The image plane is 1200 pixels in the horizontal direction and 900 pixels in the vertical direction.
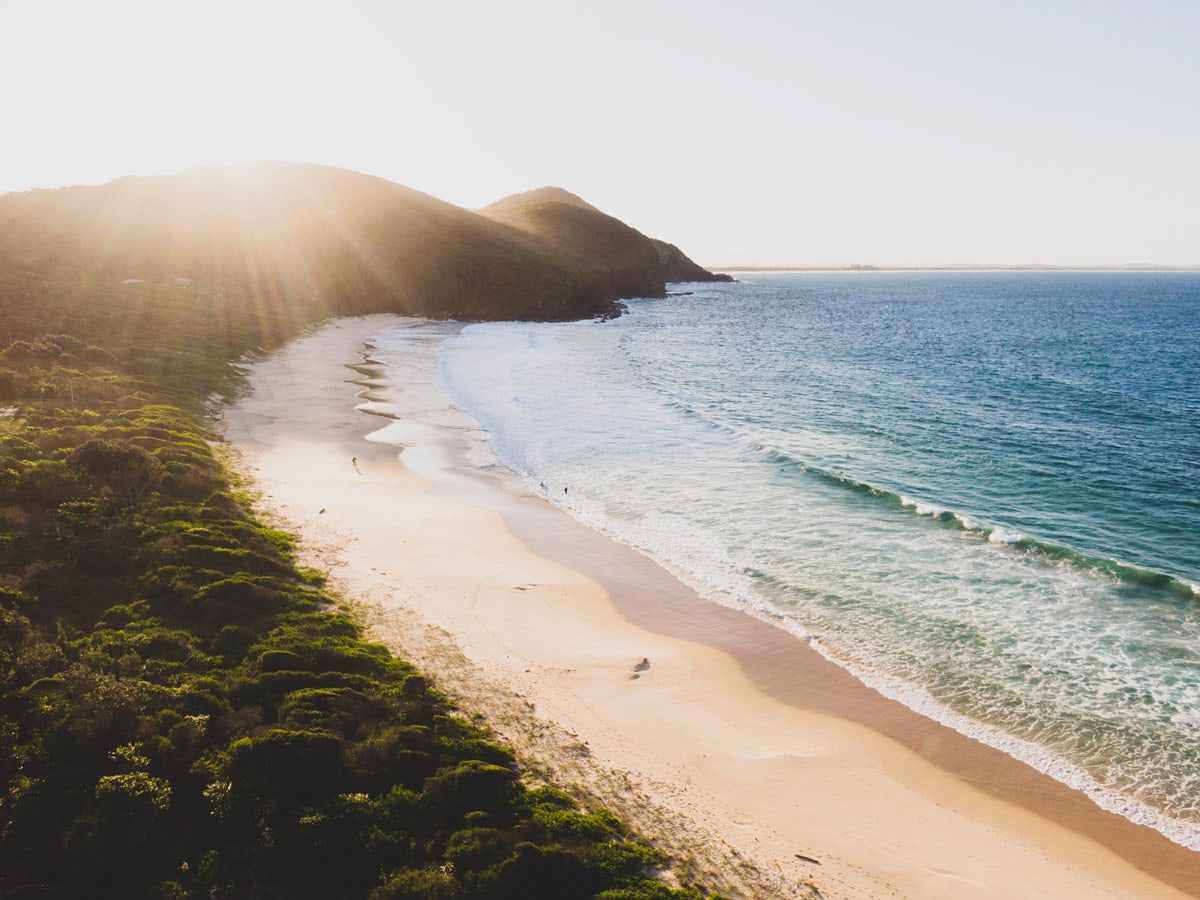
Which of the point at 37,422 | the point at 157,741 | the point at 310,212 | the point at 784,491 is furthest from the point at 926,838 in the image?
the point at 310,212

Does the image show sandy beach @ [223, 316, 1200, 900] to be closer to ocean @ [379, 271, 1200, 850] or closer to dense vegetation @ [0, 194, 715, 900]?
ocean @ [379, 271, 1200, 850]

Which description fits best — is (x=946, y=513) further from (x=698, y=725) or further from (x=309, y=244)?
(x=309, y=244)

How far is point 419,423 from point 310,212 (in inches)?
3645

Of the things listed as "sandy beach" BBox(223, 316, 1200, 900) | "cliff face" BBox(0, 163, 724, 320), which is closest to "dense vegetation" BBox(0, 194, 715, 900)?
"sandy beach" BBox(223, 316, 1200, 900)

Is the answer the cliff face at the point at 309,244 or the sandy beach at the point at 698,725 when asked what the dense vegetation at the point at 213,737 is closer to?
the sandy beach at the point at 698,725

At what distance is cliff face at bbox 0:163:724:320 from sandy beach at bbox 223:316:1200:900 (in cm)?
6285

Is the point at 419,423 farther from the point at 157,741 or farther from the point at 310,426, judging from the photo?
the point at 157,741

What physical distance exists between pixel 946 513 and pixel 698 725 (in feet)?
51.4

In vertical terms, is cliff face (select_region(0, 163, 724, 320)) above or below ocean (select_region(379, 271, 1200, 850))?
above

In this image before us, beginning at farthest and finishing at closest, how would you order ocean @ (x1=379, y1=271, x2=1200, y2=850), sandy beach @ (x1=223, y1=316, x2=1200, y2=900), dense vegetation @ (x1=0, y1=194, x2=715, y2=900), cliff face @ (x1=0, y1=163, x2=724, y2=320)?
cliff face @ (x1=0, y1=163, x2=724, y2=320) < ocean @ (x1=379, y1=271, x2=1200, y2=850) < sandy beach @ (x1=223, y1=316, x2=1200, y2=900) < dense vegetation @ (x1=0, y1=194, x2=715, y2=900)

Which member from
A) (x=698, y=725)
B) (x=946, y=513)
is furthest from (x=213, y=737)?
(x=946, y=513)

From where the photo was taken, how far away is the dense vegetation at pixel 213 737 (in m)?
8.44

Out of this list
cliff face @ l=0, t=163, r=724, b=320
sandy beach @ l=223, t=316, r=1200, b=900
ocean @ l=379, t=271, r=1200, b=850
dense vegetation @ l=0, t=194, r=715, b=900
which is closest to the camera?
dense vegetation @ l=0, t=194, r=715, b=900

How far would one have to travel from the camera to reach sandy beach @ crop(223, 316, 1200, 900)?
33.0 ft
